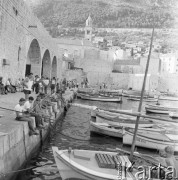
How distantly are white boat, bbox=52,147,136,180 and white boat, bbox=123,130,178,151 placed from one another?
16.6ft

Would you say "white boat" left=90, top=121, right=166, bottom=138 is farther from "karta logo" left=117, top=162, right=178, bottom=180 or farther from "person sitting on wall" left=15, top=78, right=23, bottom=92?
"person sitting on wall" left=15, top=78, right=23, bottom=92

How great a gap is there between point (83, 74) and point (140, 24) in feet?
401

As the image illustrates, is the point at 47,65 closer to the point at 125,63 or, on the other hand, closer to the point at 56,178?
the point at 56,178

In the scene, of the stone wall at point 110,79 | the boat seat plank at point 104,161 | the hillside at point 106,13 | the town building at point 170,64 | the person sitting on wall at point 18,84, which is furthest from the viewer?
the hillside at point 106,13

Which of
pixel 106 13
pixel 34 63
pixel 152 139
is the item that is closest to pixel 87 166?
pixel 152 139

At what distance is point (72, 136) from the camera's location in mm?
13250

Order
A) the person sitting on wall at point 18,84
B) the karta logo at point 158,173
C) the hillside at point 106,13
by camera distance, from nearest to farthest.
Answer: the karta logo at point 158,173 → the person sitting on wall at point 18,84 → the hillside at point 106,13

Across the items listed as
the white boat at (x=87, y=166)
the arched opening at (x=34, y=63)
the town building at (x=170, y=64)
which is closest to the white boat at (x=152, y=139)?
the white boat at (x=87, y=166)

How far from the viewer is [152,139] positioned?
1171 centimetres

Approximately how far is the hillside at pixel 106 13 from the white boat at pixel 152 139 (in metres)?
157

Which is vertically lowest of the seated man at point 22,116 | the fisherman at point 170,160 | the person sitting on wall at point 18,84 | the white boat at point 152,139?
the white boat at point 152,139

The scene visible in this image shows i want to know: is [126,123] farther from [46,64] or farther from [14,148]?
[46,64]

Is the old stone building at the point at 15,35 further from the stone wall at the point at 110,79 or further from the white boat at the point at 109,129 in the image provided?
the stone wall at the point at 110,79

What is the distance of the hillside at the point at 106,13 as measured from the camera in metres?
168
